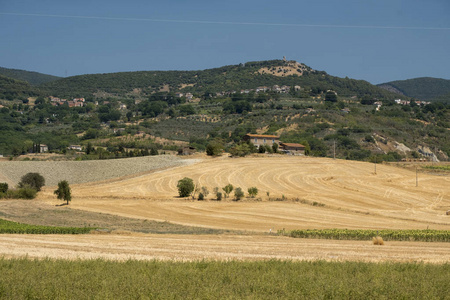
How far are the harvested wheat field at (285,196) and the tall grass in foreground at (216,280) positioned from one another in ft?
79.2

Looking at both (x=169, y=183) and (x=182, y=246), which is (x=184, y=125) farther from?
(x=182, y=246)

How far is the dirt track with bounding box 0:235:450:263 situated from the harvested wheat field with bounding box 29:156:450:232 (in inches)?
467

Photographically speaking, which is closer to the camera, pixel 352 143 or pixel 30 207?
pixel 30 207

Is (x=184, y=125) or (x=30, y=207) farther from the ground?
(x=184, y=125)

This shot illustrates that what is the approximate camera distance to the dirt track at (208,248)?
93.2 ft

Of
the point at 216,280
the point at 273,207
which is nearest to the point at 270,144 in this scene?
the point at 273,207

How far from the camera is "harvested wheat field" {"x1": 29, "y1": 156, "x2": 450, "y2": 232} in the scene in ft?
176

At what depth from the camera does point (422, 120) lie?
585ft

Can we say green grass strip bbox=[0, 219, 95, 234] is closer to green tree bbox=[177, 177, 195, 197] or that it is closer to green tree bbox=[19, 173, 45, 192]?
green tree bbox=[177, 177, 195, 197]

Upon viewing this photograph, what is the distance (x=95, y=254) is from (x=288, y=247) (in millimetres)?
12053

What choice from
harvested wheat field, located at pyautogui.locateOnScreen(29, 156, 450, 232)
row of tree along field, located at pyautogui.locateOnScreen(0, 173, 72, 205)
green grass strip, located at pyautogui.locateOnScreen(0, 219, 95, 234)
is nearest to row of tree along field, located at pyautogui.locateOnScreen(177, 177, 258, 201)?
harvested wheat field, located at pyautogui.locateOnScreen(29, 156, 450, 232)

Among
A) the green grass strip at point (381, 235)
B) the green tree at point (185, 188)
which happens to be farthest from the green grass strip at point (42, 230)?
the green tree at point (185, 188)

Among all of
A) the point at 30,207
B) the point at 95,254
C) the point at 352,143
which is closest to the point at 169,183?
the point at 30,207

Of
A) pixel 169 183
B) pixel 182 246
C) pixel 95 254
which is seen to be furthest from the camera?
pixel 169 183
